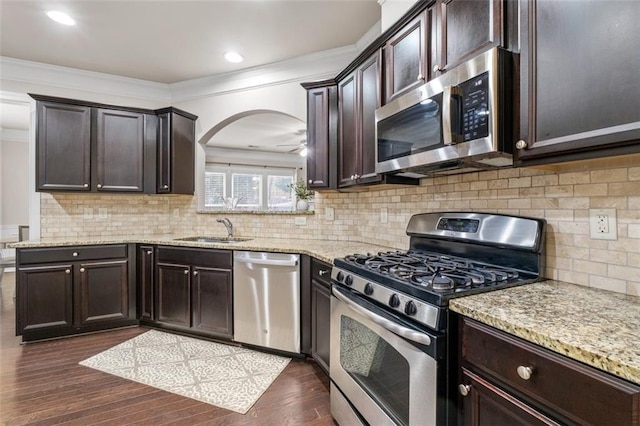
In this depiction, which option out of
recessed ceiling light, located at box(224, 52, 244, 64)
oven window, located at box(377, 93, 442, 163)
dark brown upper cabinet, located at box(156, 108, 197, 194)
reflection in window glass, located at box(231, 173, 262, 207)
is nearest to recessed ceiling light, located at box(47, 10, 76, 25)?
dark brown upper cabinet, located at box(156, 108, 197, 194)

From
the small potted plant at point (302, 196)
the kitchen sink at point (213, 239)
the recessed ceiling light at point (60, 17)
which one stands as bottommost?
the kitchen sink at point (213, 239)

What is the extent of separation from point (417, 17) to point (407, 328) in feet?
5.15

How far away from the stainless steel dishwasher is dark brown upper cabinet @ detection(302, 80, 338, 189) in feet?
2.37

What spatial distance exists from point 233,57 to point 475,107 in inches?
107

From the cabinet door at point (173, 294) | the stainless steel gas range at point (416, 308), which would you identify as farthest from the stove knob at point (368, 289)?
the cabinet door at point (173, 294)

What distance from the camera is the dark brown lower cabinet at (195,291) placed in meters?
2.82

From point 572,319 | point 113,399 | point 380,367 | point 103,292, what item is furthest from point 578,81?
point 103,292

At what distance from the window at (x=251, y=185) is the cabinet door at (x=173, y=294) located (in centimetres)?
470

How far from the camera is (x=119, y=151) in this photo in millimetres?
3428

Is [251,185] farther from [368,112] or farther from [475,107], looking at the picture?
[475,107]

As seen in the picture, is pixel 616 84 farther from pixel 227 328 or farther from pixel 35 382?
pixel 35 382

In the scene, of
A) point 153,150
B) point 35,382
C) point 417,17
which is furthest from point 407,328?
point 153,150

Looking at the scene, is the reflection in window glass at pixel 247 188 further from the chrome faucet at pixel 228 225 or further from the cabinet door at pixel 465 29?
the cabinet door at pixel 465 29

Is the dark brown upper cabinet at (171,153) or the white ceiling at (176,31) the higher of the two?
the white ceiling at (176,31)
